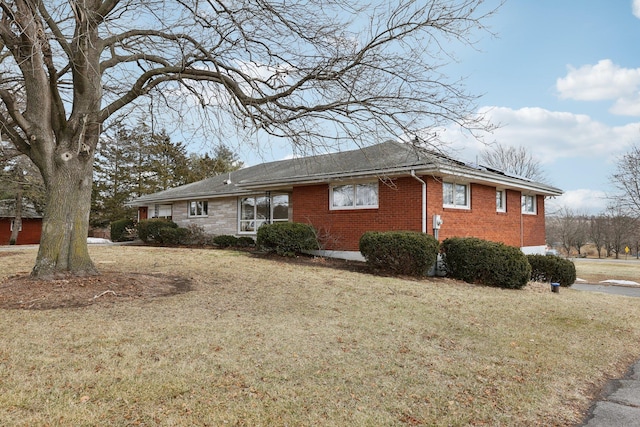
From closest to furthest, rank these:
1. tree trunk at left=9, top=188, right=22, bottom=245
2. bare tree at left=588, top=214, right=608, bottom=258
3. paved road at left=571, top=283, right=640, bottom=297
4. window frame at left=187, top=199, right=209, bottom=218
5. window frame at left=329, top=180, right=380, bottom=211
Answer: window frame at left=329, top=180, right=380, bottom=211, paved road at left=571, top=283, right=640, bottom=297, window frame at left=187, top=199, right=209, bottom=218, tree trunk at left=9, top=188, right=22, bottom=245, bare tree at left=588, top=214, right=608, bottom=258

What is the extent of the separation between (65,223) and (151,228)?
1424 centimetres

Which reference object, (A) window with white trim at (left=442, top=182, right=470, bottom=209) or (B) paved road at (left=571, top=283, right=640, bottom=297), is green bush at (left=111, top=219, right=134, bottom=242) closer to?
(A) window with white trim at (left=442, top=182, right=470, bottom=209)

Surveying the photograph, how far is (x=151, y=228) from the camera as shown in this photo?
2152cm

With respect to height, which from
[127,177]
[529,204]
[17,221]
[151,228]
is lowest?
[151,228]

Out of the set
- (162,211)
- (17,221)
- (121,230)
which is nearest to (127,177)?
(17,221)

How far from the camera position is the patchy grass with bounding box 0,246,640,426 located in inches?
134

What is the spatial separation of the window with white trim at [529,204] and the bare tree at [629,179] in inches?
662

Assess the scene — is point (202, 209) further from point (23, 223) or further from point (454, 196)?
point (23, 223)

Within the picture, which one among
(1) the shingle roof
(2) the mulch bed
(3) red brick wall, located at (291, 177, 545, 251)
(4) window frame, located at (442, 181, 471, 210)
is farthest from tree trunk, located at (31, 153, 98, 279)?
(4) window frame, located at (442, 181, 471, 210)

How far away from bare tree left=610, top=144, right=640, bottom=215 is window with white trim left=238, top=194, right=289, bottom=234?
2727cm

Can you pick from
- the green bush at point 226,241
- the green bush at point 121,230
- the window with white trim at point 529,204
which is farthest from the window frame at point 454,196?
the green bush at point 121,230

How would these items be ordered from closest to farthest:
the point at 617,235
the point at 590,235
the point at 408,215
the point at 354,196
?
1. the point at 408,215
2. the point at 354,196
3. the point at 617,235
4. the point at 590,235

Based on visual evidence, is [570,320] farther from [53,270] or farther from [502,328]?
[53,270]

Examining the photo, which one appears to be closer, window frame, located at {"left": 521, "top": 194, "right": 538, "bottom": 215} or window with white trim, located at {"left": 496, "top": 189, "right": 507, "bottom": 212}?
window with white trim, located at {"left": 496, "top": 189, "right": 507, "bottom": 212}
